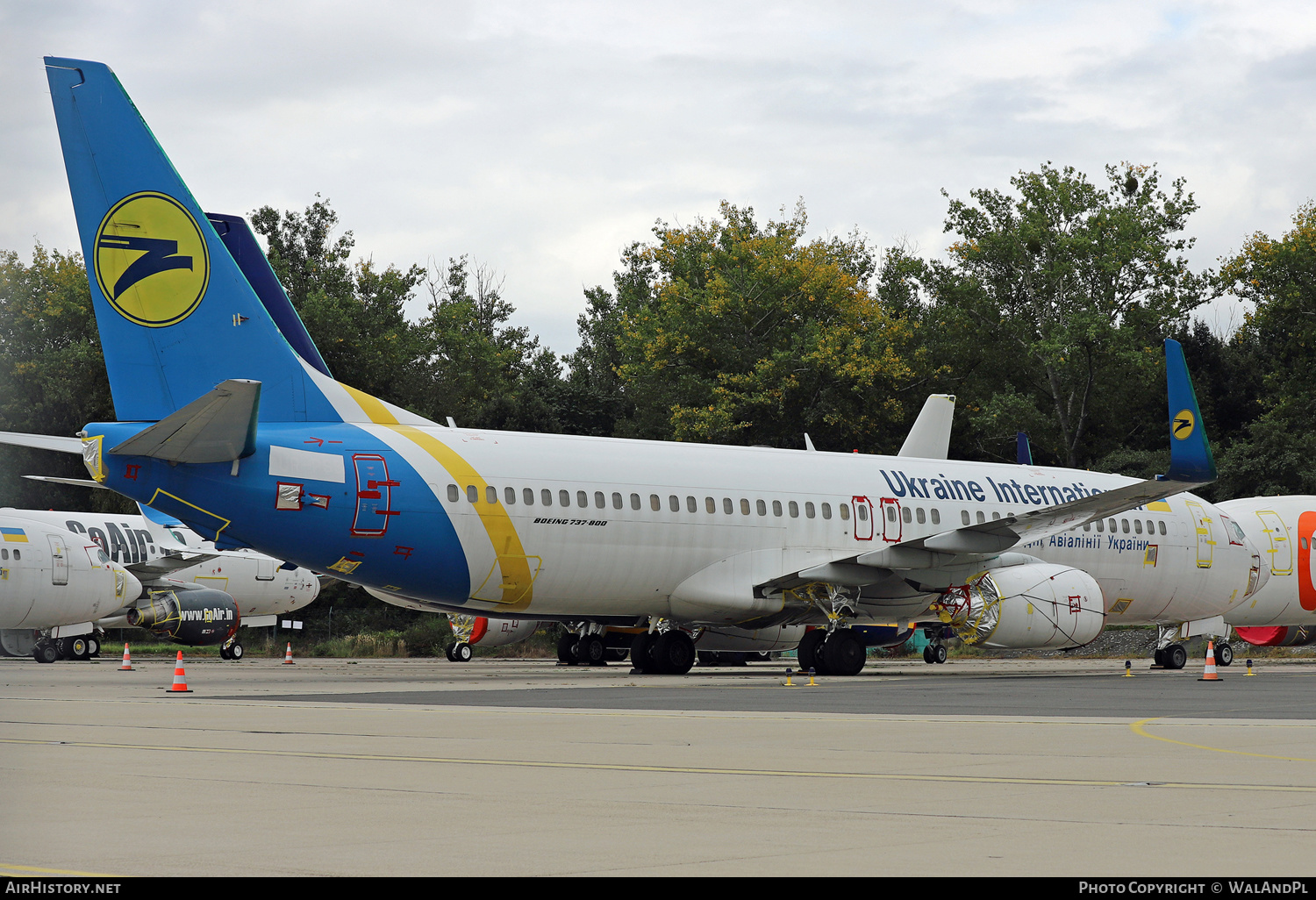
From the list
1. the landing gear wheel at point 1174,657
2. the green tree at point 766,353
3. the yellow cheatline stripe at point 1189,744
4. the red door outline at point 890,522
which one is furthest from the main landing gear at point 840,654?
the green tree at point 766,353

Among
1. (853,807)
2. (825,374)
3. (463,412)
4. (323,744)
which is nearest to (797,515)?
(323,744)

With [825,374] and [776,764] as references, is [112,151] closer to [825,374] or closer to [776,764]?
[776,764]

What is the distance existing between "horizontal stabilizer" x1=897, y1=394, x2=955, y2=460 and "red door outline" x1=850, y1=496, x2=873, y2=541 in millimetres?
7624

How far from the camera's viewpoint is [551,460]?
2192 cm

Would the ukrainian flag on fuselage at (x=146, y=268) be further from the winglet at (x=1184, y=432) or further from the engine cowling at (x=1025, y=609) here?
the winglet at (x=1184, y=432)

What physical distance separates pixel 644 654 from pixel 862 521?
14.2 ft

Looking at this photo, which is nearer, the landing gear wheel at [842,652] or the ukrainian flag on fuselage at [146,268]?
the ukrainian flag on fuselage at [146,268]

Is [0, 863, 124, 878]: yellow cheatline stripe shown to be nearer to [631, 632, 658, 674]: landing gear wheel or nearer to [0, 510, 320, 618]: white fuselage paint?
[631, 632, 658, 674]: landing gear wheel

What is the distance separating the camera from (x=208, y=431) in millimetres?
18406

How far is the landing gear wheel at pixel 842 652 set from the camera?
23.1m

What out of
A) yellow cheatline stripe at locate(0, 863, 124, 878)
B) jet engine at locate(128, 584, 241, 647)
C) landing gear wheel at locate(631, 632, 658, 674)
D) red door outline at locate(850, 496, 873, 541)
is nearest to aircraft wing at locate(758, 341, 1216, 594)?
red door outline at locate(850, 496, 873, 541)

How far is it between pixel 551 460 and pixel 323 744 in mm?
11691

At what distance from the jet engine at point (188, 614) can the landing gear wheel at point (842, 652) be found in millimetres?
19813

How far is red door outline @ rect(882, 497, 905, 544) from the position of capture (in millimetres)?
25281
